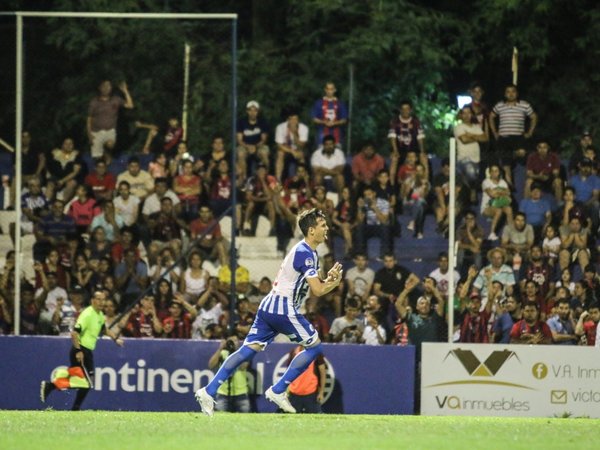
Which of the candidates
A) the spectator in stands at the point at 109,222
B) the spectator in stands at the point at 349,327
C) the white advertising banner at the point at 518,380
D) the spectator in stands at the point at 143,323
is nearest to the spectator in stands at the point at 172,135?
the spectator in stands at the point at 109,222

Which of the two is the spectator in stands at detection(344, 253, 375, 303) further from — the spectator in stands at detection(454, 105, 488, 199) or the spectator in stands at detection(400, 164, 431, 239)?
the spectator in stands at detection(454, 105, 488, 199)

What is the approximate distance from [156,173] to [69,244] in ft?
5.30

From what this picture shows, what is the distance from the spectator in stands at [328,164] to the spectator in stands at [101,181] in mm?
3339

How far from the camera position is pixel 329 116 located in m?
23.9

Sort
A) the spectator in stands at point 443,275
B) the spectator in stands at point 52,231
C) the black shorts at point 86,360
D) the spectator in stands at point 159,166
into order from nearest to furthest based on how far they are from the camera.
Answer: the black shorts at point 86,360
the spectator in stands at point 443,275
the spectator in stands at point 52,231
the spectator in stands at point 159,166

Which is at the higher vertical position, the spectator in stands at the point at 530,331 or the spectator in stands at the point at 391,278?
the spectator in stands at the point at 391,278

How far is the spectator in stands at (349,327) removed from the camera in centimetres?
1986

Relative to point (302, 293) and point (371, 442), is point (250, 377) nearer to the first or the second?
point (302, 293)

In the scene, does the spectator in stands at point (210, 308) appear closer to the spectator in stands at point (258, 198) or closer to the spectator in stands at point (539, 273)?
the spectator in stands at point (258, 198)

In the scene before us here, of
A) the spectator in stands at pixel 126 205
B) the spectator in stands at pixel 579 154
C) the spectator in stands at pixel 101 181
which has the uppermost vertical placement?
the spectator in stands at pixel 579 154

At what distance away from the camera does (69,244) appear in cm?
2033

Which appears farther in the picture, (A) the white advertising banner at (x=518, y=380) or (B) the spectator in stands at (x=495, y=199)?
(B) the spectator in stands at (x=495, y=199)

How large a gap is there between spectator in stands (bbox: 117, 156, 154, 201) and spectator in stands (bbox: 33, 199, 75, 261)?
0.93m

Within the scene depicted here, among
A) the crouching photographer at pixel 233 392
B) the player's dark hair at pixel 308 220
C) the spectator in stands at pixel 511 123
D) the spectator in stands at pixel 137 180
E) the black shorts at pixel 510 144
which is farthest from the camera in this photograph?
the spectator in stands at pixel 511 123
